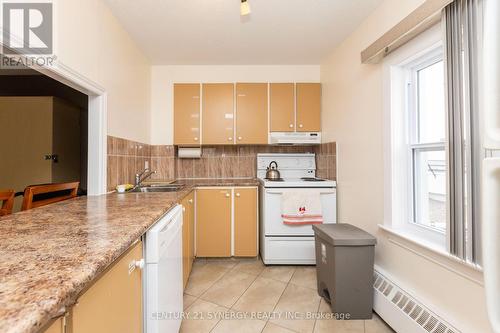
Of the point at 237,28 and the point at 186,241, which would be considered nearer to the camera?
the point at 186,241

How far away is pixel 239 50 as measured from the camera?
8.39 ft

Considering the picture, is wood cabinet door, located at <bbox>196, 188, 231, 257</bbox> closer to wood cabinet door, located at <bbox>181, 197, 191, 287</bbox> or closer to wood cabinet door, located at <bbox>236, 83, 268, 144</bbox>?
wood cabinet door, located at <bbox>181, 197, 191, 287</bbox>

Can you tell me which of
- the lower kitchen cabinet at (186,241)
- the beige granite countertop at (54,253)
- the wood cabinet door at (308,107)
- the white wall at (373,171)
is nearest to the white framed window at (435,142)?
the white wall at (373,171)

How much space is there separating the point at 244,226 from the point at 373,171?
144 centimetres

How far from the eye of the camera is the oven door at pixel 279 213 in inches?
95.9

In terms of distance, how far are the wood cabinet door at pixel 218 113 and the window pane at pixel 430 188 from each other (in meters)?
1.94

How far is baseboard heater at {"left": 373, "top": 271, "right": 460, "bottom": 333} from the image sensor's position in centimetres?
126

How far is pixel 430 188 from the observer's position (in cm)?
155

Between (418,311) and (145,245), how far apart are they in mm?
1584

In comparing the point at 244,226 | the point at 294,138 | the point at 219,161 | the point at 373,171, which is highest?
the point at 294,138

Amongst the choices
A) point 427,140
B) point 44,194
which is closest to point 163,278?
point 44,194

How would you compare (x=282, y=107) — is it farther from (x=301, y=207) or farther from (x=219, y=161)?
(x=301, y=207)

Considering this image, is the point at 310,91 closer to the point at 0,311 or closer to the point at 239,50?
the point at 239,50

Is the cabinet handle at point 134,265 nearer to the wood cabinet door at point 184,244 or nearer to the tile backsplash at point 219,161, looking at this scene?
the wood cabinet door at point 184,244
